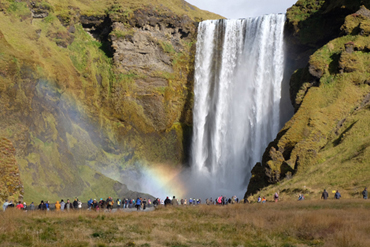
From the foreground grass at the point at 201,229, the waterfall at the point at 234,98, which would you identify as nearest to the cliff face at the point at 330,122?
the waterfall at the point at 234,98

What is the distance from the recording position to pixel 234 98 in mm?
63500

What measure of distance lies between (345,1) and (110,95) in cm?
3616

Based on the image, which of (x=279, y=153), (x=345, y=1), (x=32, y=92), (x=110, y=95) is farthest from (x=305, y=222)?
(x=110, y=95)

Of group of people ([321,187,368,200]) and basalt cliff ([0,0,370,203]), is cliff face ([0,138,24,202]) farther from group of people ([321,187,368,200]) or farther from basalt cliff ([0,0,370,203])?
group of people ([321,187,368,200])

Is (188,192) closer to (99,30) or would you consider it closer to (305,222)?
(99,30)

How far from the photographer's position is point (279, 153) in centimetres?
3966

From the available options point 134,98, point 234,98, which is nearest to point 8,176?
point 134,98

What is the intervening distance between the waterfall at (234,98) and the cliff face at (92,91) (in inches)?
105

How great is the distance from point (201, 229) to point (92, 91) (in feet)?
146

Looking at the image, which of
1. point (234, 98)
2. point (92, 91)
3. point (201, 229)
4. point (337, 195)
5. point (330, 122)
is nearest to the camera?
point (201, 229)

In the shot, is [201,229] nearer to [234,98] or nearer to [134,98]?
[134,98]

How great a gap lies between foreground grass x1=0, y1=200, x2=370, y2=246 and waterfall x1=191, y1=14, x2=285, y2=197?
3414 centimetres

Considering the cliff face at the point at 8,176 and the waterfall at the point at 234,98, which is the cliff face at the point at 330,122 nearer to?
the waterfall at the point at 234,98

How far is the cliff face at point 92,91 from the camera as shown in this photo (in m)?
45.1
